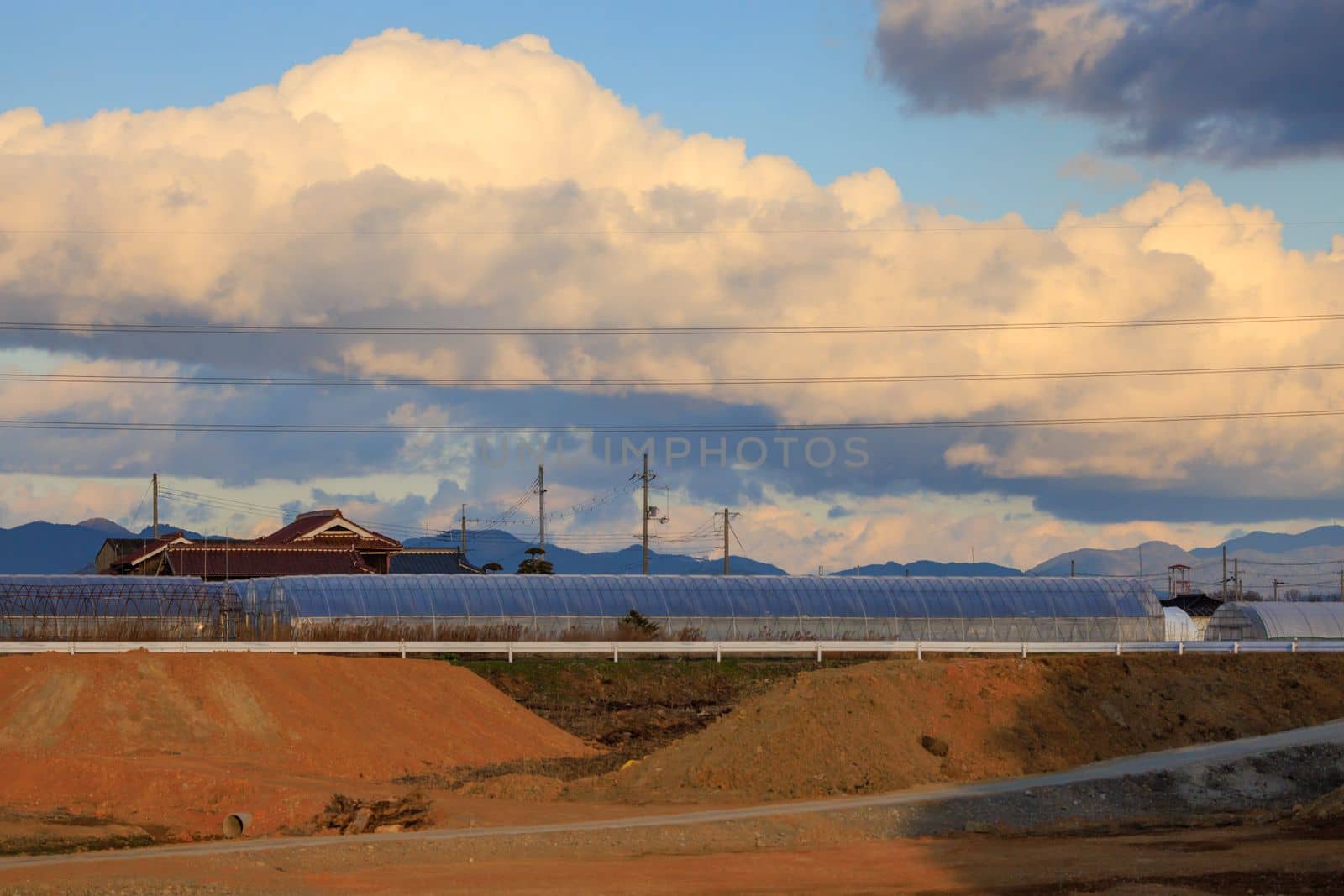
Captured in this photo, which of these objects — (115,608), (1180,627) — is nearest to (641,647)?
(115,608)

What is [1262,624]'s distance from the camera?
83000 mm

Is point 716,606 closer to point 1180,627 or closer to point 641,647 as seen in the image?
point 641,647

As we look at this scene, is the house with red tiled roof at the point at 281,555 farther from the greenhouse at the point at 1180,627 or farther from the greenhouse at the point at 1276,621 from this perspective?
the greenhouse at the point at 1276,621

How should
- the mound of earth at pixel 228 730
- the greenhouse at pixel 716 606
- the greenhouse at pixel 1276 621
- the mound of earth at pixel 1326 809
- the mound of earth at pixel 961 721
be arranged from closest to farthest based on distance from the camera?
the mound of earth at pixel 1326 809
the mound of earth at pixel 228 730
the mound of earth at pixel 961 721
the greenhouse at pixel 716 606
the greenhouse at pixel 1276 621

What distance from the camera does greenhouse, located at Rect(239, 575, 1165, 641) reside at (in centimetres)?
6631

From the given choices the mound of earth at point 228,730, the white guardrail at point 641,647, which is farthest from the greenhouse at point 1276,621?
the mound of earth at point 228,730

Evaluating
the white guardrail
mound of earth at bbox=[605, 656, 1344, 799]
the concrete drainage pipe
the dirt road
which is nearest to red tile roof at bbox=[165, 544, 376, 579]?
the white guardrail

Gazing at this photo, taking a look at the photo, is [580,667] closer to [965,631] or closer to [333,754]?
[333,754]

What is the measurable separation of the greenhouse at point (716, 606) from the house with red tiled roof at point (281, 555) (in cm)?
2054

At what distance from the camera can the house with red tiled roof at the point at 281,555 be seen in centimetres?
9456

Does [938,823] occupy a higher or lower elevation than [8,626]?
lower

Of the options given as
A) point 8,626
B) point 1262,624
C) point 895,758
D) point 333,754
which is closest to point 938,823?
point 895,758

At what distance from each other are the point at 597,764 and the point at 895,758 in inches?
363

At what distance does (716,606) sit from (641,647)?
468 inches
